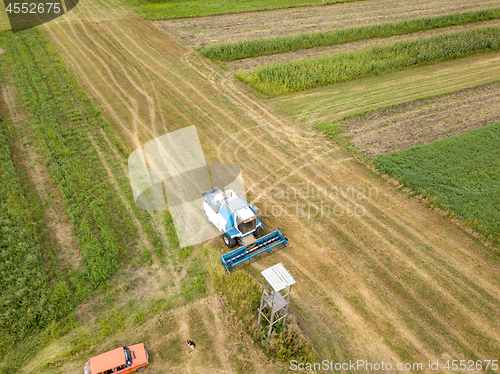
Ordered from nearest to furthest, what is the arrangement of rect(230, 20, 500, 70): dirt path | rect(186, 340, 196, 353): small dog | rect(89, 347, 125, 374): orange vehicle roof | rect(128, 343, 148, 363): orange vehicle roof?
rect(89, 347, 125, 374): orange vehicle roof, rect(128, 343, 148, 363): orange vehicle roof, rect(186, 340, 196, 353): small dog, rect(230, 20, 500, 70): dirt path

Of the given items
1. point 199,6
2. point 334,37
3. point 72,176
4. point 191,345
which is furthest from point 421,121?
point 199,6

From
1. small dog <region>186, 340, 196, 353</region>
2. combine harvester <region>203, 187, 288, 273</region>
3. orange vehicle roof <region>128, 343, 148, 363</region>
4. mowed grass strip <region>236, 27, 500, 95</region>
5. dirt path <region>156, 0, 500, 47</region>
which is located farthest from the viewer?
dirt path <region>156, 0, 500, 47</region>

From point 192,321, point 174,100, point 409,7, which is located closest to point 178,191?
point 192,321

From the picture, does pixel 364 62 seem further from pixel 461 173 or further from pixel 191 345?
pixel 191 345

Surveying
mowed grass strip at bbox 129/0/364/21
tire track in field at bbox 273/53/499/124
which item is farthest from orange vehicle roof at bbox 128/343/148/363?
mowed grass strip at bbox 129/0/364/21

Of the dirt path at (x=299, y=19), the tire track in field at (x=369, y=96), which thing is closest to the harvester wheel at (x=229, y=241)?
the tire track in field at (x=369, y=96)

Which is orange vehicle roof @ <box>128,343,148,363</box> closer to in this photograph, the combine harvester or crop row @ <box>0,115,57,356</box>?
crop row @ <box>0,115,57,356</box>
